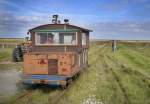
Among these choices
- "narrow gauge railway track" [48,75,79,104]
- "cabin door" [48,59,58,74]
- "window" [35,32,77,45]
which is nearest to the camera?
"narrow gauge railway track" [48,75,79,104]

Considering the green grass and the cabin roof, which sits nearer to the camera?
the cabin roof

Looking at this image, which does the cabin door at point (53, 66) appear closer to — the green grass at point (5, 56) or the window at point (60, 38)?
the window at point (60, 38)

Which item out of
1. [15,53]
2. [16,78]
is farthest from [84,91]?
[15,53]

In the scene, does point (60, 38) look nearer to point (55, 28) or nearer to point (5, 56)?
point (55, 28)

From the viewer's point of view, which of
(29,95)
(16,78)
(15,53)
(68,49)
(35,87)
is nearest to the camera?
(29,95)

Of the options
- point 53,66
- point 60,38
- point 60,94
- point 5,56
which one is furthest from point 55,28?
point 5,56

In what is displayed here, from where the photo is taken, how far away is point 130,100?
11.7 meters

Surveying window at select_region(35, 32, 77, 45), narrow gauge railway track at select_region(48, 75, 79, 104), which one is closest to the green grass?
window at select_region(35, 32, 77, 45)

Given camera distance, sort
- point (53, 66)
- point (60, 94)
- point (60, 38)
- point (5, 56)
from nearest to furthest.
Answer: point (60, 94), point (53, 66), point (60, 38), point (5, 56)

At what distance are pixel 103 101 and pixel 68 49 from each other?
5.52 metres

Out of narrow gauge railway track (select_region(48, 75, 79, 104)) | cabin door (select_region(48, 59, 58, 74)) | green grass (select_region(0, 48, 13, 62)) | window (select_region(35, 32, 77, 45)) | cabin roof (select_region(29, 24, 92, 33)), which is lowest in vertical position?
narrow gauge railway track (select_region(48, 75, 79, 104))

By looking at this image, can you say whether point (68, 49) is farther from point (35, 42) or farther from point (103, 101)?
point (103, 101)

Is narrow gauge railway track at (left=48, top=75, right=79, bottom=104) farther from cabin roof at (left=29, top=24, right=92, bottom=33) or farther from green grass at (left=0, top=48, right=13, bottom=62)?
green grass at (left=0, top=48, right=13, bottom=62)

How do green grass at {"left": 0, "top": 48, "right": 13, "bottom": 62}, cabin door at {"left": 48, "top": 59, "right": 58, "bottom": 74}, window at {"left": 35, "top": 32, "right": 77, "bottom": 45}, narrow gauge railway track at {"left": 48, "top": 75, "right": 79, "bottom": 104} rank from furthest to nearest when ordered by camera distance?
1. green grass at {"left": 0, "top": 48, "right": 13, "bottom": 62}
2. window at {"left": 35, "top": 32, "right": 77, "bottom": 45}
3. cabin door at {"left": 48, "top": 59, "right": 58, "bottom": 74}
4. narrow gauge railway track at {"left": 48, "top": 75, "right": 79, "bottom": 104}
